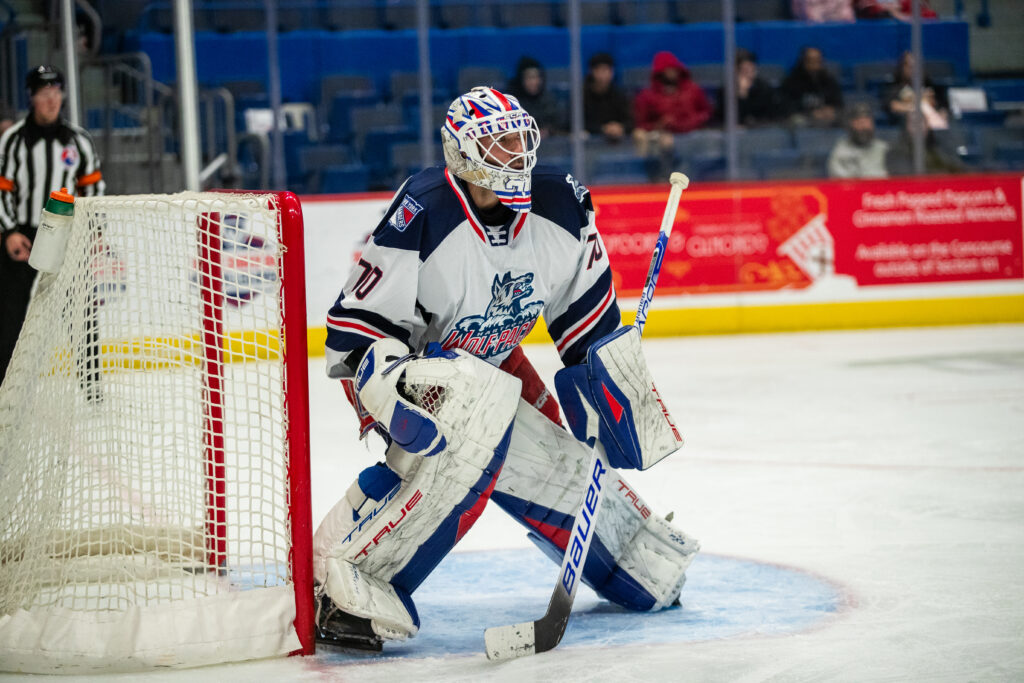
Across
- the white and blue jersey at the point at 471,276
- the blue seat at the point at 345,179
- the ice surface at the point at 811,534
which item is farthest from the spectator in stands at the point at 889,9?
the white and blue jersey at the point at 471,276

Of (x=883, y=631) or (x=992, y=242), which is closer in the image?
(x=883, y=631)

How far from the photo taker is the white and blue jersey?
96.0 inches

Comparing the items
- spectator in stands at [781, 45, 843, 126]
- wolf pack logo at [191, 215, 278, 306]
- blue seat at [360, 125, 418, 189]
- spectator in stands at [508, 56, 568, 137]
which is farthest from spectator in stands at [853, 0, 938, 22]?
wolf pack logo at [191, 215, 278, 306]

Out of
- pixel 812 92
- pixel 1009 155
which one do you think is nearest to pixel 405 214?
pixel 812 92

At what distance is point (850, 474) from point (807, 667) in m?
1.74

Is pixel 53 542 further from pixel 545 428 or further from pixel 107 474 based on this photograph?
pixel 545 428

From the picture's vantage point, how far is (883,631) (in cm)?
255

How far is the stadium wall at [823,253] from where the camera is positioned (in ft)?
24.0

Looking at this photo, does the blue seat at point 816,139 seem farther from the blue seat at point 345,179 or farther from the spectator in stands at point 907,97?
the blue seat at point 345,179

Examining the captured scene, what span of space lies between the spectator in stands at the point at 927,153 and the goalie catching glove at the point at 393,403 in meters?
5.80

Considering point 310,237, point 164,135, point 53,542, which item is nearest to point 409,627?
point 53,542

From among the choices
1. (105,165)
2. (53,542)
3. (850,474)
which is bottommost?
(850,474)

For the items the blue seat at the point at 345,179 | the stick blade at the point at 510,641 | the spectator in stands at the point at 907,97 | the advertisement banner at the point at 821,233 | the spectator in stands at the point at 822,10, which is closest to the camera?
the stick blade at the point at 510,641

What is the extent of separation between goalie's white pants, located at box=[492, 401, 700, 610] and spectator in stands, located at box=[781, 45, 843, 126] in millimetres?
5358
